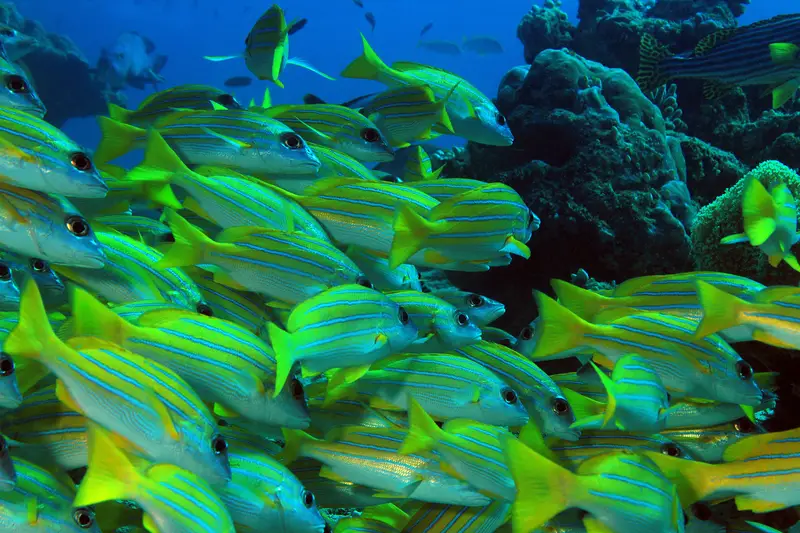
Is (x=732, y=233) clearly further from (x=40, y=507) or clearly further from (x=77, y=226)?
(x=40, y=507)

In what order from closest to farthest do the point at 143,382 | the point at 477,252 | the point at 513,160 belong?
1. the point at 143,382
2. the point at 477,252
3. the point at 513,160

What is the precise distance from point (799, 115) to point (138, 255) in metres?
10.4

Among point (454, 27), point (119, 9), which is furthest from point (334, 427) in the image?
point (454, 27)

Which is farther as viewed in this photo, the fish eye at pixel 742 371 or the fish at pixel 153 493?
the fish eye at pixel 742 371

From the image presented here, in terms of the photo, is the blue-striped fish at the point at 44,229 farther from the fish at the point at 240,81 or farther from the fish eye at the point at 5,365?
the fish at the point at 240,81

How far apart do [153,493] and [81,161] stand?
130cm

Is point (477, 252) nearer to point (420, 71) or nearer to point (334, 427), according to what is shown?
point (334, 427)

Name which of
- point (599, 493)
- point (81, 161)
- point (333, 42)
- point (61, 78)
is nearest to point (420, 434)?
point (599, 493)

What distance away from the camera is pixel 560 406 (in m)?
2.50

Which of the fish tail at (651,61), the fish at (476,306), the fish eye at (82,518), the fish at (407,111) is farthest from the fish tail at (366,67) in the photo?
the fish tail at (651,61)

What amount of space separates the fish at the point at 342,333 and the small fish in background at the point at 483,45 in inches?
1101

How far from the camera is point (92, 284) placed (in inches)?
97.3

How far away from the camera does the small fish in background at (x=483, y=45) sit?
27.8 meters

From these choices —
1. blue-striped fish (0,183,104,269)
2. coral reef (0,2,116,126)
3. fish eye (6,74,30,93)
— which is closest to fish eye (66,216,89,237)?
blue-striped fish (0,183,104,269)
